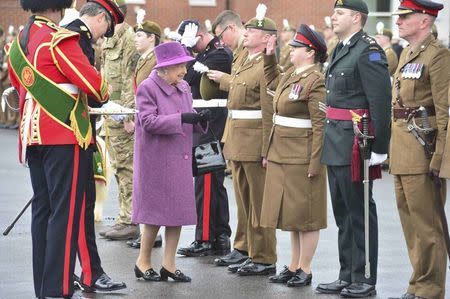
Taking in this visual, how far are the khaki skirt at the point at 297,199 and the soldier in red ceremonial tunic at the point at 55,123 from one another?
1739 millimetres

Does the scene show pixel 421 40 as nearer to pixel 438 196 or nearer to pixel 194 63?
pixel 438 196

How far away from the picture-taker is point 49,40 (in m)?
8.61

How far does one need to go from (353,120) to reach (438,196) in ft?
2.67

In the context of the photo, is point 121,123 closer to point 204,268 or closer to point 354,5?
point 204,268

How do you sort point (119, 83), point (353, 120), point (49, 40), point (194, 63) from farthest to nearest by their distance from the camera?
1. point (119, 83)
2. point (194, 63)
3. point (353, 120)
4. point (49, 40)

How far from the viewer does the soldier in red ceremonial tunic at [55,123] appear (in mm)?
8617

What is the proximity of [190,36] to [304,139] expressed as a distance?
6.96ft

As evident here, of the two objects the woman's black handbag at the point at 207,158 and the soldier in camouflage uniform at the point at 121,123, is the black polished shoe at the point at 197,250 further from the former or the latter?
the woman's black handbag at the point at 207,158

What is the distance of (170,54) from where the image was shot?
32.9ft

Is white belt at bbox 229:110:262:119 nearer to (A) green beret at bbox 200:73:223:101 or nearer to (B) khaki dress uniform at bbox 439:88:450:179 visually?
(A) green beret at bbox 200:73:223:101

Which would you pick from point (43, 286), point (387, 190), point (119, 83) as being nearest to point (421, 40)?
point (43, 286)

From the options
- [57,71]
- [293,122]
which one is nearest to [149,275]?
[293,122]

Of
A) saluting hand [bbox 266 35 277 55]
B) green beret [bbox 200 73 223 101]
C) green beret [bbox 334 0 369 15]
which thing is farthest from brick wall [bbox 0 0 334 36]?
green beret [bbox 334 0 369 15]

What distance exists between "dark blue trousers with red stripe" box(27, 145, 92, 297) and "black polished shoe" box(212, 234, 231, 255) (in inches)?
117
